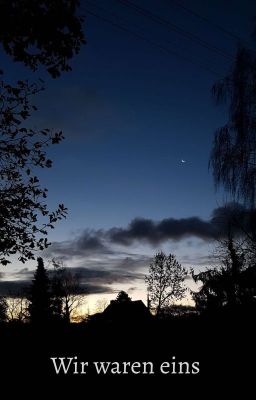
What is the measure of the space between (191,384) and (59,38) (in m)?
7.36

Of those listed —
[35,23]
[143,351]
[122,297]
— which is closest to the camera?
[35,23]

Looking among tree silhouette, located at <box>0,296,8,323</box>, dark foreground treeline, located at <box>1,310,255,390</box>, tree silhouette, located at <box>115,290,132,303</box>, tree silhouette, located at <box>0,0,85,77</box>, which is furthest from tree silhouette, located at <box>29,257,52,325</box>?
tree silhouette, located at <box>0,0,85,77</box>

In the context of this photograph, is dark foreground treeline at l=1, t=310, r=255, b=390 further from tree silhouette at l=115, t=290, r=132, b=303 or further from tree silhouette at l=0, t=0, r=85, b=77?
tree silhouette at l=115, t=290, r=132, b=303

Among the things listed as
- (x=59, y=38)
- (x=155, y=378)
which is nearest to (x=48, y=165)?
(x=59, y=38)

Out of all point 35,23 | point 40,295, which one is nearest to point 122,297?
point 40,295

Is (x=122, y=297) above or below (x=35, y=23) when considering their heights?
below

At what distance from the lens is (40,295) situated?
4744cm

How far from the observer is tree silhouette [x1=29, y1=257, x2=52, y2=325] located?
46.6 meters

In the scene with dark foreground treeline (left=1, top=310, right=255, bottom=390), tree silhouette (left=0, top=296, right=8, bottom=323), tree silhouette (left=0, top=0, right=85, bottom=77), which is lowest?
tree silhouette (left=0, top=296, right=8, bottom=323)

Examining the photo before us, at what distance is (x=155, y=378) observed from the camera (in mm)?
8094

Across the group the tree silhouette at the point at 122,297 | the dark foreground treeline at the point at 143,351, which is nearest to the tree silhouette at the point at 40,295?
the tree silhouette at the point at 122,297

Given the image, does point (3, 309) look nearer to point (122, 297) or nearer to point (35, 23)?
point (122, 297)

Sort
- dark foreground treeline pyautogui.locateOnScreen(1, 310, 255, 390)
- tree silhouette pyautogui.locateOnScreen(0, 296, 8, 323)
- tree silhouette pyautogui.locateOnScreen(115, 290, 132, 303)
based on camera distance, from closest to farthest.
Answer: dark foreground treeline pyautogui.locateOnScreen(1, 310, 255, 390)
tree silhouette pyautogui.locateOnScreen(115, 290, 132, 303)
tree silhouette pyautogui.locateOnScreen(0, 296, 8, 323)

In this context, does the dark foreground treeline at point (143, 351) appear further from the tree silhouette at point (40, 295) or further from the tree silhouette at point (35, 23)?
the tree silhouette at point (40, 295)
